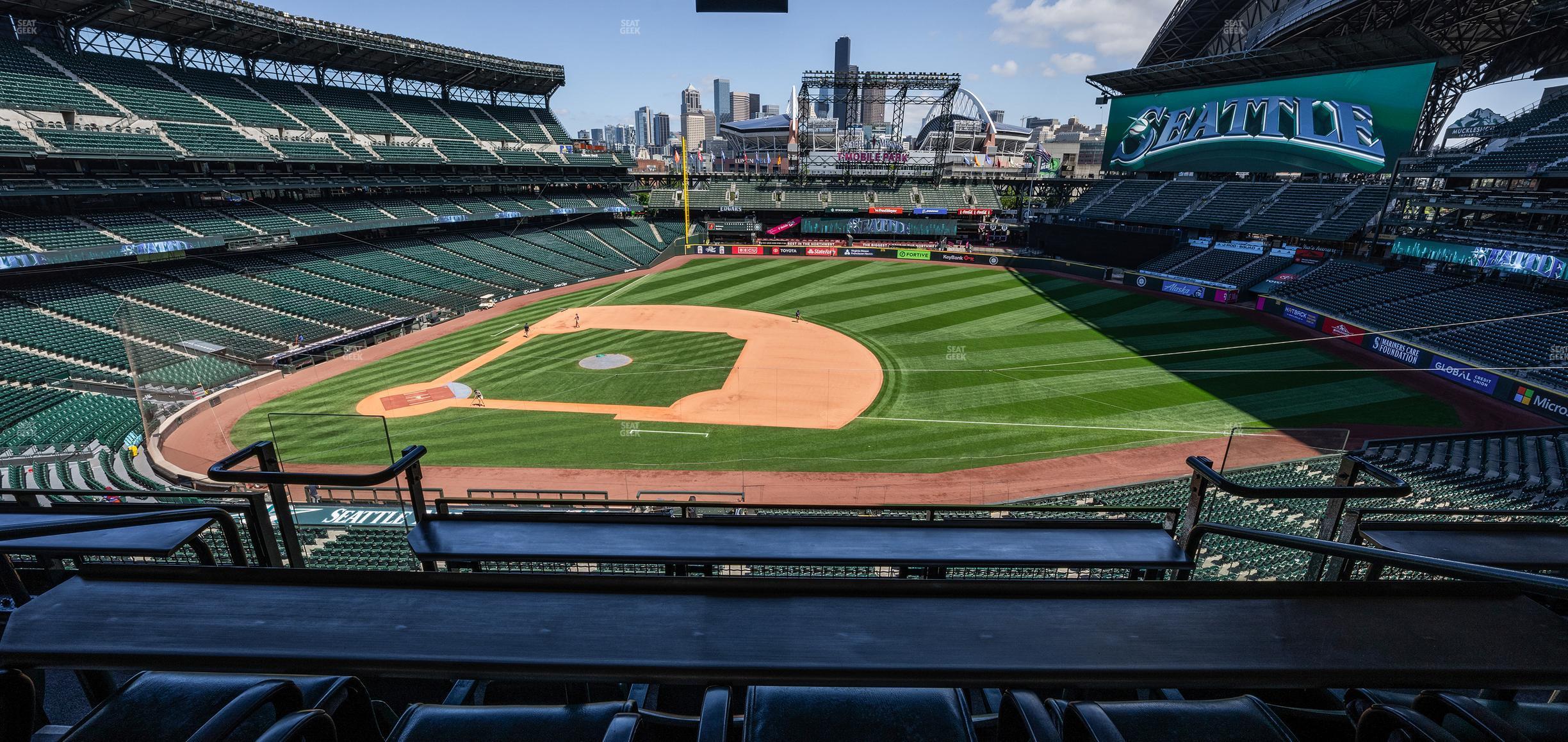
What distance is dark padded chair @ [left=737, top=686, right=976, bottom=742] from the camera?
6.81ft

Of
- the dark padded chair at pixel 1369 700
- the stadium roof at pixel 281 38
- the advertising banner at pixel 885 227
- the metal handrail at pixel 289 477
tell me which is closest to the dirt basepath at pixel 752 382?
the metal handrail at pixel 289 477

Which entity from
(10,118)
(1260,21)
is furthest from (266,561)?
(1260,21)

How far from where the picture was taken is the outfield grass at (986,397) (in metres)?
23.0

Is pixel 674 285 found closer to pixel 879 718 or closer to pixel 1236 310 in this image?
pixel 1236 310

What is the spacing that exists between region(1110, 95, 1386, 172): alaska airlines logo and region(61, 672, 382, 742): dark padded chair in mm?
63824

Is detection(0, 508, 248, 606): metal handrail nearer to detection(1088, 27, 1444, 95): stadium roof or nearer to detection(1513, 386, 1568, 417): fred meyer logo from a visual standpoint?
detection(1513, 386, 1568, 417): fred meyer logo

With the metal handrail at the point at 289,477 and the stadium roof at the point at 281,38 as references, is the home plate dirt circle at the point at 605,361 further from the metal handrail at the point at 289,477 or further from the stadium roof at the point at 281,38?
the stadium roof at the point at 281,38

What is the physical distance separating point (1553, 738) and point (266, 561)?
592cm

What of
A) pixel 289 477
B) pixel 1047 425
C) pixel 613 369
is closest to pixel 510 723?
pixel 289 477

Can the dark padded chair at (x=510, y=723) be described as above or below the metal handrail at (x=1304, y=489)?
below

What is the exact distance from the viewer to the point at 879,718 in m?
2.16

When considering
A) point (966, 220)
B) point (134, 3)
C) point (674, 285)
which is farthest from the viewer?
point (966, 220)

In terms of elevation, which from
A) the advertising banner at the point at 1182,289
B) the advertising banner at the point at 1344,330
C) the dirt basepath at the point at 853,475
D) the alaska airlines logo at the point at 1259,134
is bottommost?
the dirt basepath at the point at 853,475

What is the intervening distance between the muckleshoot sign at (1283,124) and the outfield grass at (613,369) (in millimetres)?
48063
